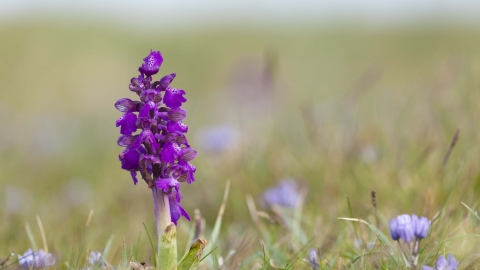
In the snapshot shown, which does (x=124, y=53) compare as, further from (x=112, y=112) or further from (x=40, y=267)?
(x=40, y=267)

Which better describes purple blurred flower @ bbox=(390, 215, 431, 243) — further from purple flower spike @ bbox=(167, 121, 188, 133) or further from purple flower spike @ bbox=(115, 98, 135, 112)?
purple flower spike @ bbox=(115, 98, 135, 112)

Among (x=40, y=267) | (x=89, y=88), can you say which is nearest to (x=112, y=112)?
(x=89, y=88)

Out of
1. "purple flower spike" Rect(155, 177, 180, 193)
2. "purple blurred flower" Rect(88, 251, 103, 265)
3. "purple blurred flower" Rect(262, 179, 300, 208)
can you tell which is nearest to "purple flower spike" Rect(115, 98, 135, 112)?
"purple flower spike" Rect(155, 177, 180, 193)

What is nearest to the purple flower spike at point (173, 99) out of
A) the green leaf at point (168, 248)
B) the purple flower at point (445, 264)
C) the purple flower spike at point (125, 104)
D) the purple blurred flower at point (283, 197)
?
the purple flower spike at point (125, 104)

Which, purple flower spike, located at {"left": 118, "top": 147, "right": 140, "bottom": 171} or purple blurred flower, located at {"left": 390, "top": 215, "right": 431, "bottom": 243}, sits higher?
purple flower spike, located at {"left": 118, "top": 147, "right": 140, "bottom": 171}

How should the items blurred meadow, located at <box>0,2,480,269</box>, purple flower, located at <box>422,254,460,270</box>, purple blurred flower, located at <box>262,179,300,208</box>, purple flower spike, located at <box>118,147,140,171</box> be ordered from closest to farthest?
purple flower, located at <box>422,254,460,270</box>, purple flower spike, located at <box>118,147,140,171</box>, blurred meadow, located at <box>0,2,480,269</box>, purple blurred flower, located at <box>262,179,300,208</box>

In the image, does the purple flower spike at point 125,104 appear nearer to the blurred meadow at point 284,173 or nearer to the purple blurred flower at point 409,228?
the blurred meadow at point 284,173

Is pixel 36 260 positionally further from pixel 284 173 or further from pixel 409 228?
pixel 284 173
